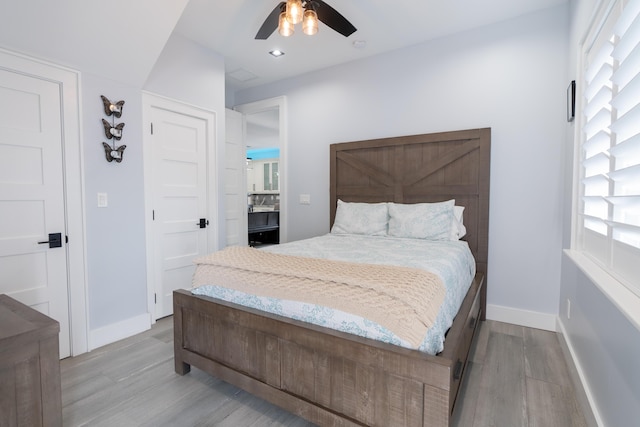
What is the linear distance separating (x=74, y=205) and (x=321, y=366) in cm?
219

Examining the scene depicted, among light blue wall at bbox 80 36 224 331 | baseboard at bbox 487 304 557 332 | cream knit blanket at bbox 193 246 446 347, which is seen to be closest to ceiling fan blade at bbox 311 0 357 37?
light blue wall at bbox 80 36 224 331

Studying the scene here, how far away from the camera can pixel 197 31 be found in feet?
9.98

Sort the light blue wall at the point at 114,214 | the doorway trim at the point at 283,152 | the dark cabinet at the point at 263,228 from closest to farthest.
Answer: the light blue wall at the point at 114,214
the doorway trim at the point at 283,152
the dark cabinet at the point at 263,228

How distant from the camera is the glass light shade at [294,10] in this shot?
1995 millimetres

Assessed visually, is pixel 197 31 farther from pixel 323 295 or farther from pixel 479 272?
pixel 479 272

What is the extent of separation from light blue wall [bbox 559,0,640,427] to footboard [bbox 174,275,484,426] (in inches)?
22.8

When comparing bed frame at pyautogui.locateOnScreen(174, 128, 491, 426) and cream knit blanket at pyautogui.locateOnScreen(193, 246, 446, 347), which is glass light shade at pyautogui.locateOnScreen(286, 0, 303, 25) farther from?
bed frame at pyautogui.locateOnScreen(174, 128, 491, 426)

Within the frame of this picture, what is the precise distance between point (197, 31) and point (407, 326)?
3.21 metres

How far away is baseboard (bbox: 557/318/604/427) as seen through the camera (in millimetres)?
1530

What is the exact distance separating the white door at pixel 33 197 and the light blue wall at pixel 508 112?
114 inches

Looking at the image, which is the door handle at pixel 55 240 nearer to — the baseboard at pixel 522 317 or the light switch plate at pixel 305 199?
the light switch plate at pixel 305 199

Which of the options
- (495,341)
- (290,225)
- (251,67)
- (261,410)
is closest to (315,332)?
(261,410)

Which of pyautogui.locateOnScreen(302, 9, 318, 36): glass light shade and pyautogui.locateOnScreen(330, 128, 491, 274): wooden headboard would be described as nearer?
pyautogui.locateOnScreen(302, 9, 318, 36): glass light shade

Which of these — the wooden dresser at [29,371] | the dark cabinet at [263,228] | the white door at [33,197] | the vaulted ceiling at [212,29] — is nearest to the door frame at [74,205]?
the white door at [33,197]
